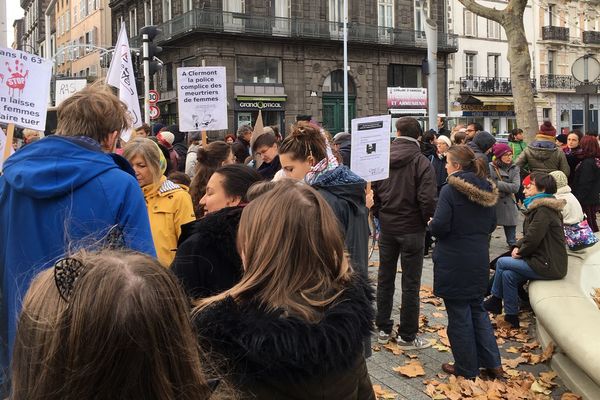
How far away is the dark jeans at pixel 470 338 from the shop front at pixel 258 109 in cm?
2968

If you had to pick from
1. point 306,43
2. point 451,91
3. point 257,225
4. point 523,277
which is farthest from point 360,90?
point 257,225

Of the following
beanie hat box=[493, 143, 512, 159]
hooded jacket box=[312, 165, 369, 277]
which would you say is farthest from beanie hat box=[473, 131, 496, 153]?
hooded jacket box=[312, 165, 369, 277]

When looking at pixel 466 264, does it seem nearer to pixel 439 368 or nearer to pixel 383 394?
pixel 439 368

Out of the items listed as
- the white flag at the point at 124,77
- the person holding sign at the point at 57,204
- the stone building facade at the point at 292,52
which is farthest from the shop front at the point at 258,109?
the person holding sign at the point at 57,204

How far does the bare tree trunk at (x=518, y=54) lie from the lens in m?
12.2

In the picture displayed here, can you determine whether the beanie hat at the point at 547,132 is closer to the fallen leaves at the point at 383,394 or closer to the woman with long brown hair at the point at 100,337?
the fallen leaves at the point at 383,394

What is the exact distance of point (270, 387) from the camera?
6.56 ft

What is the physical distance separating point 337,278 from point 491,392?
2.96m

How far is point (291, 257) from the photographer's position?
216 cm

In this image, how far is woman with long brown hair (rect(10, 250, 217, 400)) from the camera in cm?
120

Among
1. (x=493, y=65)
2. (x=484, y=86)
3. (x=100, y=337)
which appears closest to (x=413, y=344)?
(x=100, y=337)

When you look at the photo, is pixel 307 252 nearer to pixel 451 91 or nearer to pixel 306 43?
pixel 306 43

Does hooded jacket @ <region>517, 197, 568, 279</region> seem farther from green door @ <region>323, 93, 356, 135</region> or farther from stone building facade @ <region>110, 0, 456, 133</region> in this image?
green door @ <region>323, 93, 356, 135</region>

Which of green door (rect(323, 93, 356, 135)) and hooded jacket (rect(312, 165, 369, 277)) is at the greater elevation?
green door (rect(323, 93, 356, 135))
